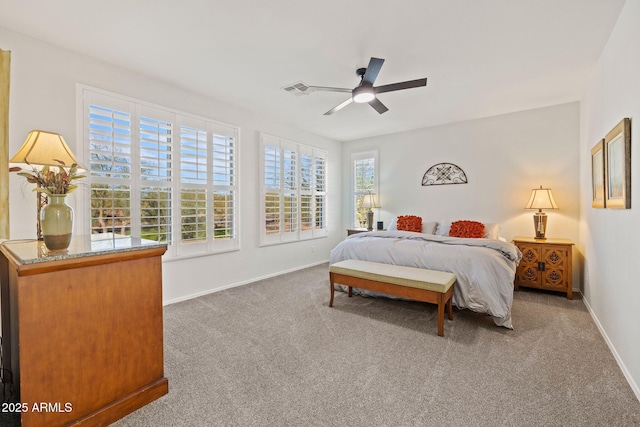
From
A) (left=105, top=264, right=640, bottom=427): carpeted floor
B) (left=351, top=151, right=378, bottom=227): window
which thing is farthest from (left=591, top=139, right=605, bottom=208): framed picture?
(left=351, top=151, right=378, bottom=227): window

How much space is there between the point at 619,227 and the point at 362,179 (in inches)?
170

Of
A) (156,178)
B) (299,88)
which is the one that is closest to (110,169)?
(156,178)

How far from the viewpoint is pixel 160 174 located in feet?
11.3

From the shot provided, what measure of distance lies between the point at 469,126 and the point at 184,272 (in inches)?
197

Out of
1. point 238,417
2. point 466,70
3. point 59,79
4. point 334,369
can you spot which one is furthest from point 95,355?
point 466,70

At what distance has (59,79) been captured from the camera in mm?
2713

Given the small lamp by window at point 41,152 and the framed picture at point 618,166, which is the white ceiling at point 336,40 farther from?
the small lamp by window at point 41,152

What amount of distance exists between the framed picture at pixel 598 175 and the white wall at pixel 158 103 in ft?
13.3

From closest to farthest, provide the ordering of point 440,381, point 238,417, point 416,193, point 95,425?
1. point 95,425
2. point 238,417
3. point 440,381
4. point 416,193

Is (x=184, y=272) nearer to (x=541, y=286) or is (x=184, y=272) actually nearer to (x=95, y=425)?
(x=95, y=425)

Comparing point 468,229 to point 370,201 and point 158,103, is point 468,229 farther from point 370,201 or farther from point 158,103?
point 158,103

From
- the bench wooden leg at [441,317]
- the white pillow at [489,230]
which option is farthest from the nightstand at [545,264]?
the bench wooden leg at [441,317]

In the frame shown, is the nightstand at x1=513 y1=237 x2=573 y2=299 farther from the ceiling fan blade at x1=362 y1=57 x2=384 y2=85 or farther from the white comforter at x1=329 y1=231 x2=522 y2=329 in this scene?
the ceiling fan blade at x1=362 y1=57 x2=384 y2=85

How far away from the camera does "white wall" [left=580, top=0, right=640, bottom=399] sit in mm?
1919
